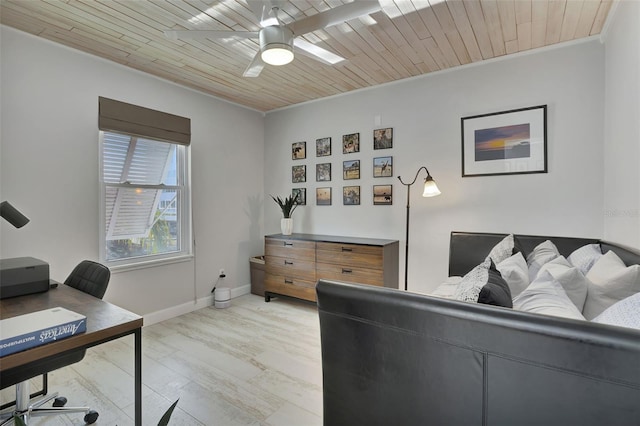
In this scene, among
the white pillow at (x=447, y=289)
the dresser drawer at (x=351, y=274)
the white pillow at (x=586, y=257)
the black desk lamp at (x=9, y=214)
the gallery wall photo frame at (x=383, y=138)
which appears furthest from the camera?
the gallery wall photo frame at (x=383, y=138)

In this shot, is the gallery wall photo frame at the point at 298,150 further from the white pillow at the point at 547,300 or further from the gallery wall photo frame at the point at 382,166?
the white pillow at the point at 547,300

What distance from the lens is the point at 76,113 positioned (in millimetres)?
2652

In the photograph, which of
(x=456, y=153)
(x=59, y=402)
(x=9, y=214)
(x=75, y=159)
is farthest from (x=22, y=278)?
(x=456, y=153)

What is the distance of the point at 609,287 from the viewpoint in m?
1.37

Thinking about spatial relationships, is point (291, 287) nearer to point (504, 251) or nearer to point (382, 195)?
point (382, 195)

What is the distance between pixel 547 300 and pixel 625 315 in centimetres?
27

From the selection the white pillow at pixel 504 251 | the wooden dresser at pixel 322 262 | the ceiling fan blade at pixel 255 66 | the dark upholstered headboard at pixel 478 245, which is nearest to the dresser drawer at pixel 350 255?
the wooden dresser at pixel 322 262

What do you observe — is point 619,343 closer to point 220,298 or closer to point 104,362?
point 104,362

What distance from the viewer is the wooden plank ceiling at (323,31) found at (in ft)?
6.73

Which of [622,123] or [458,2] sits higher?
[458,2]

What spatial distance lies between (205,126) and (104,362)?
8.38 feet

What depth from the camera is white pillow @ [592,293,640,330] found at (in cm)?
87

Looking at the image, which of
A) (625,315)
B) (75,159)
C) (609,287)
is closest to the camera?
(625,315)

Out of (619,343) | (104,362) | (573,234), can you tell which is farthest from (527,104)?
(104,362)
